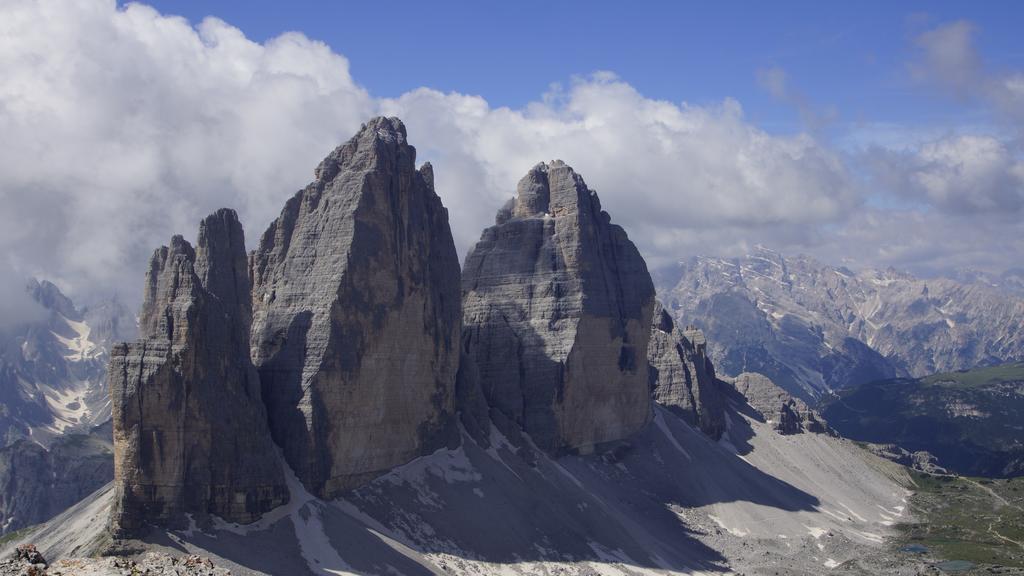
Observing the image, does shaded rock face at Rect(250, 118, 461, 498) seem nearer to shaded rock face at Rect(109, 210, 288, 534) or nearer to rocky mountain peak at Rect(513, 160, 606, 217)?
shaded rock face at Rect(109, 210, 288, 534)

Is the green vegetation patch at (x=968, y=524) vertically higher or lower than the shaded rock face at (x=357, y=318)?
lower

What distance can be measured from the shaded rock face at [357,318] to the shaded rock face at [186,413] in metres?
6.01

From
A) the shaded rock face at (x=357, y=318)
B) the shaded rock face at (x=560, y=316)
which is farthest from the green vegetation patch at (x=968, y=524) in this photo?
the shaded rock face at (x=357, y=318)

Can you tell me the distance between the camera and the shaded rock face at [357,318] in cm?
8831

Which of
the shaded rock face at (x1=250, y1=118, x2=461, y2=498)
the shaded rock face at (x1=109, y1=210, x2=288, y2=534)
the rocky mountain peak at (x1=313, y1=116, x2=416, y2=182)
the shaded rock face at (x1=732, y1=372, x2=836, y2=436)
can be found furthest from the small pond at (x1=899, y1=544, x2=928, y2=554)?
the shaded rock face at (x1=109, y1=210, x2=288, y2=534)

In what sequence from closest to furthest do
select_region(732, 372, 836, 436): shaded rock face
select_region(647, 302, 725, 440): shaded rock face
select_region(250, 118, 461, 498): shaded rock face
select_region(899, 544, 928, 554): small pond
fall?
select_region(250, 118, 461, 498): shaded rock face → select_region(899, 544, 928, 554): small pond → select_region(647, 302, 725, 440): shaded rock face → select_region(732, 372, 836, 436): shaded rock face

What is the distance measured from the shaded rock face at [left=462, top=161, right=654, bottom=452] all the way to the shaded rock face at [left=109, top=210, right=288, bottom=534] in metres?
49.4

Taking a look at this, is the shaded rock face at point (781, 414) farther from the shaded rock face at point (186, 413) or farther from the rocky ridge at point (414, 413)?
the shaded rock face at point (186, 413)

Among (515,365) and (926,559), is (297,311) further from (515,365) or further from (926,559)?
(926,559)

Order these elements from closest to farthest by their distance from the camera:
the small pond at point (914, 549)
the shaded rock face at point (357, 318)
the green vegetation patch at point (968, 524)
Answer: the shaded rock face at point (357, 318), the small pond at point (914, 549), the green vegetation patch at point (968, 524)

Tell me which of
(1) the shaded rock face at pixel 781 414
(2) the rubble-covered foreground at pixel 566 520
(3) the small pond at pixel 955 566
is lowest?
(3) the small pond at pixel 955 566

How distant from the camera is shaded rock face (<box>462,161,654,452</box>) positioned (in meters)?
129

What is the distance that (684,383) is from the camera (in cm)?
16762

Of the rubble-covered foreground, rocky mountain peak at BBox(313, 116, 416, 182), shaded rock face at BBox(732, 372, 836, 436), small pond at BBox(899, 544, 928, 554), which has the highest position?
rocky mountain peak at BBox(313, 116, 416, 182)
